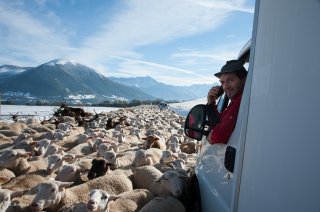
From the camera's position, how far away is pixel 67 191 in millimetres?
5805

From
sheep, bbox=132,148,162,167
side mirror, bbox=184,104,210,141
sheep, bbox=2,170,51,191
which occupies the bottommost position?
sheep, bbox=2,170,51,191

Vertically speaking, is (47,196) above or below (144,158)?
below

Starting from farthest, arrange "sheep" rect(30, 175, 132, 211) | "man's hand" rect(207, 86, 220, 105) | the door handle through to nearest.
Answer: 1. "sheep" rect(30, 175, 132, 211)
2. "man's hand" rect(207, 86, 220, 105)
3. the door handle

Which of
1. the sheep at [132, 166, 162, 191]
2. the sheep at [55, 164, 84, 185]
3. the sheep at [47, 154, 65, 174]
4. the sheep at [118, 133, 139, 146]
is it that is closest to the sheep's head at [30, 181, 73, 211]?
the sheep at [55, 164, 84, 185]

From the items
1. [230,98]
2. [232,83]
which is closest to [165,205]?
[230,98]

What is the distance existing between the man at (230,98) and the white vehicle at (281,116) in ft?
1.33

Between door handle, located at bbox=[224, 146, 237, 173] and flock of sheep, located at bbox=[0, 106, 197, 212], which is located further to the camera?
flock of sheep, located at bbox=[0, 106, 197, 212]

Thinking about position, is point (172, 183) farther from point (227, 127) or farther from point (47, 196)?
point (227, 127)

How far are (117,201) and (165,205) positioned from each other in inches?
32.7

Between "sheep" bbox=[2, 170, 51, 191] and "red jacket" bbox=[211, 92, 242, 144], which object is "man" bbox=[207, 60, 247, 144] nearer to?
"red jacket" bbox=[211, 92, 242, 144]

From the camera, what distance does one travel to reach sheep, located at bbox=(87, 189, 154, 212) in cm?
463

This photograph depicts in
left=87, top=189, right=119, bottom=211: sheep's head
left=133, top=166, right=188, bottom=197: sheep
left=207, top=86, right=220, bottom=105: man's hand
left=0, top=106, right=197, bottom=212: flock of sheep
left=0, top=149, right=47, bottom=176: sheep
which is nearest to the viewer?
left=207, top=86, right=220, bottom=105: man's hand

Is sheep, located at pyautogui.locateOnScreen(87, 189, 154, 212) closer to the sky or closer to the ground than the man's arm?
closer to the ground

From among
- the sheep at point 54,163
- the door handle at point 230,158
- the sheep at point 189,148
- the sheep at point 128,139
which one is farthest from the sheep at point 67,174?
the sheep at point 128,139
